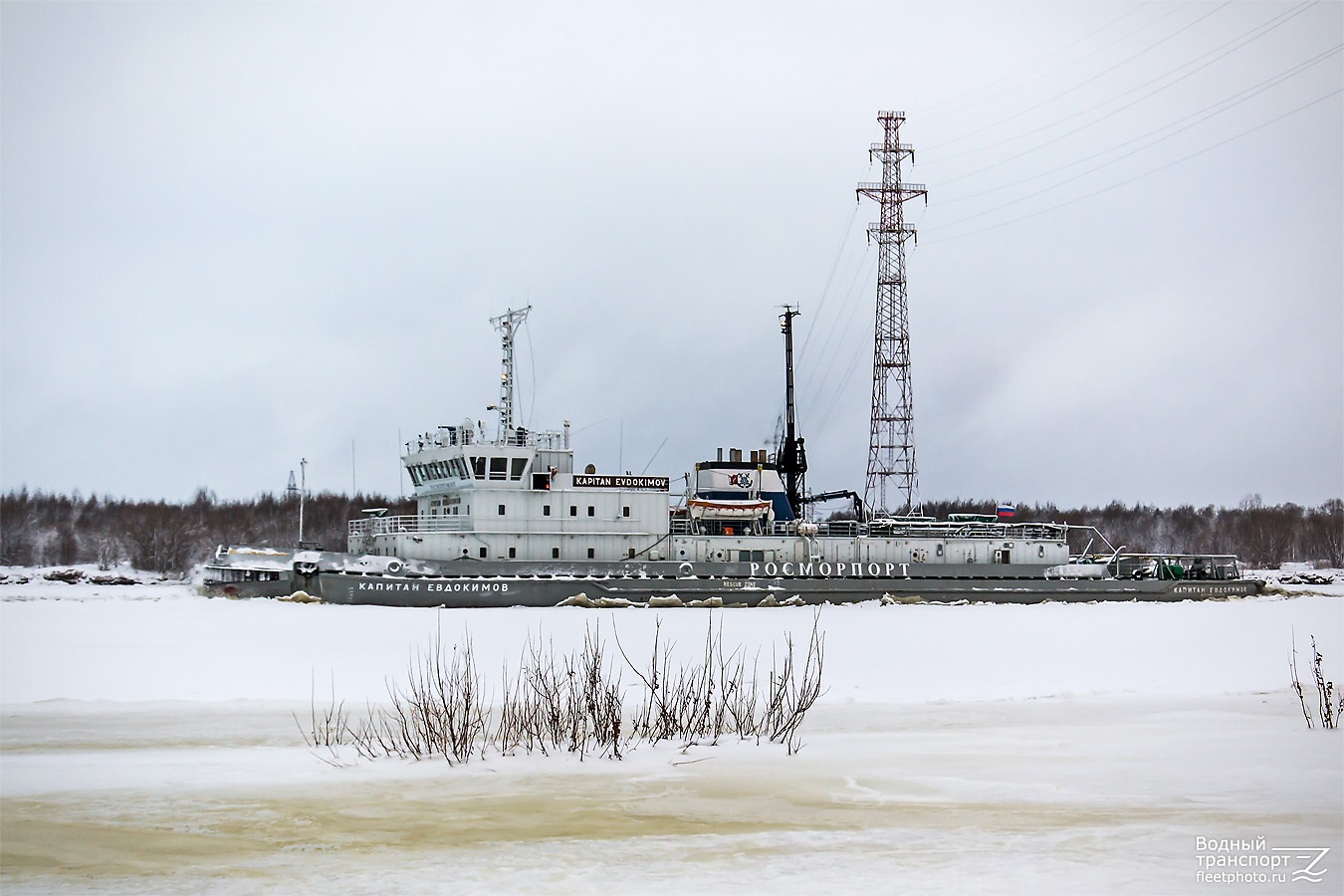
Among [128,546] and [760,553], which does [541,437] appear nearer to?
[760,553]

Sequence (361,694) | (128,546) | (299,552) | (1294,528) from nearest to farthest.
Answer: (361,694)
(299,552)
(128,546)
(1294,528)

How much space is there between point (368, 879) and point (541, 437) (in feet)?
87.3

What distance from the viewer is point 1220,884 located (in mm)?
7559

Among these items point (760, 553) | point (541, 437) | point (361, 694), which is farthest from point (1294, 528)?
point (361, 694)

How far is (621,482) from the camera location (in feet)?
111

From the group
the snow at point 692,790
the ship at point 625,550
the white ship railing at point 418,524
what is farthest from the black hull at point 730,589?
the snow at point 692,790

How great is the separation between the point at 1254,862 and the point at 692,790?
Answer: 4403mm

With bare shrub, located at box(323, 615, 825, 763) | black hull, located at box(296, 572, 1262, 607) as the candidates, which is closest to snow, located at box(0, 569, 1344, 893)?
bare shrub, located at box(323, 615, 825, 763)

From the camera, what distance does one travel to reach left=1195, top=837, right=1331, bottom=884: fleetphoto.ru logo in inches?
304

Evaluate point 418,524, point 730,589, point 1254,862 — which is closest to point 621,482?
point 730,589

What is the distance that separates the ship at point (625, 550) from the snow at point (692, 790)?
11949mm

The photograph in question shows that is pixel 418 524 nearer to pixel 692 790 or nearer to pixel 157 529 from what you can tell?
pixel 692 790

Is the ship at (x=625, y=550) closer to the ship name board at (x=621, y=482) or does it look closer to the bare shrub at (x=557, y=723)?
the ship name board at (x=621, y=482)

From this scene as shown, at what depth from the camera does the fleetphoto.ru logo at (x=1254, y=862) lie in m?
7.71
